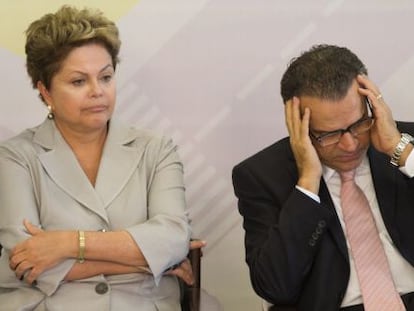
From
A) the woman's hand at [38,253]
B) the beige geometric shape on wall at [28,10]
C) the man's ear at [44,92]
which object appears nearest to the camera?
the woman's hand at [38,253]

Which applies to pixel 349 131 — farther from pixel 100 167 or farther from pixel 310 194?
pixel 100 167

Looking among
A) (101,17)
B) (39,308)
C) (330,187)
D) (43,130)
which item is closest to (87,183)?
(43,130)

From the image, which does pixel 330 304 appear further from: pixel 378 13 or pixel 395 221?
pixel 378 13

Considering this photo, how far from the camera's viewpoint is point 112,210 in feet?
7.52

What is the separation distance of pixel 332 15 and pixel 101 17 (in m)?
1.03

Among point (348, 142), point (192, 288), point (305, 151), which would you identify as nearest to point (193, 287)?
point (192, 288)

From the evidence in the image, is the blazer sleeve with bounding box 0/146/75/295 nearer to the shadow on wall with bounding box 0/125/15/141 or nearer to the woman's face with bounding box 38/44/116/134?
the woman's face with bounding box 38/44/116/134

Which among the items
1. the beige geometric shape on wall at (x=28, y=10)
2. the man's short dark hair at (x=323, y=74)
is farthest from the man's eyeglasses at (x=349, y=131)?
the beige geometric shape on wall at (x=28, y=10)

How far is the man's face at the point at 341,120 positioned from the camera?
6.91 feet

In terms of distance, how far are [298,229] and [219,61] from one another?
0.97 m

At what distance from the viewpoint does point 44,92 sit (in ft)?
7.94

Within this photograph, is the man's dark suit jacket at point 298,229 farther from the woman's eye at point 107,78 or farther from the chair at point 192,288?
the woman's eye at point 107,78

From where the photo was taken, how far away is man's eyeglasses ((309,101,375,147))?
2143 mm

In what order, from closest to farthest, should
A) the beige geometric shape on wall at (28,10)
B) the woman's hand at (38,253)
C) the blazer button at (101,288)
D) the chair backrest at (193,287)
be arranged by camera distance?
the woman's hand at (38,253)
the blazer button at (101,288)
the chair backrest at (193,287)
the beige geometric shape on wall at (28,10)
